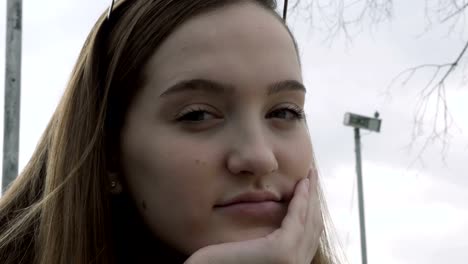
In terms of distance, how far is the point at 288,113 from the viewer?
1.74 m

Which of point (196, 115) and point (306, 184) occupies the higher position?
point (196, 115)

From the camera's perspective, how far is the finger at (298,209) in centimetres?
164

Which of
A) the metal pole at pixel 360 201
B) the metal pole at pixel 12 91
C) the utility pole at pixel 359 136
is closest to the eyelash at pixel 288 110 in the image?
the metal pole at pixel 12 91

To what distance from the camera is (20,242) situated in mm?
1924

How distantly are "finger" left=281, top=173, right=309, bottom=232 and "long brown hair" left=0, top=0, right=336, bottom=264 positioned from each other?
1.51 ft

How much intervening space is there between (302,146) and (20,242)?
793 millimetres

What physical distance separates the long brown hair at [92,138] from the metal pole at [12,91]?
80.8 inches

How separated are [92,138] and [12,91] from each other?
240 cm

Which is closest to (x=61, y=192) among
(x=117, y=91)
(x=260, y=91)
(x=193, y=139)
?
(x=117, y=91)

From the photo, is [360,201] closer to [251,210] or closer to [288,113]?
[288,113]

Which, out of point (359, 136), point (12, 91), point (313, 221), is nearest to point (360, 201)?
point (359, 136)

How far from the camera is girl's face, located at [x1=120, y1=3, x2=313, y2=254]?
1.58 metres

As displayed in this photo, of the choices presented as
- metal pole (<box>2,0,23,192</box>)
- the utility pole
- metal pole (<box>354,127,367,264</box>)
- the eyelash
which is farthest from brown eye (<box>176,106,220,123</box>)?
metal pole (<box>354,127,367,264</box>)

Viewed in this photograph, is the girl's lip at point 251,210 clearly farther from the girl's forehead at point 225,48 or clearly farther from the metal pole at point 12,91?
the metal pole at point 12,91
